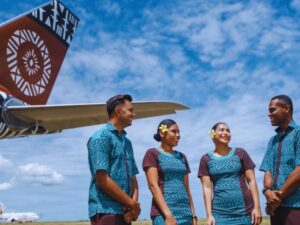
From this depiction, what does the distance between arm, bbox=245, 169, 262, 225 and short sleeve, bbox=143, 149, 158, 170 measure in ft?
3.52

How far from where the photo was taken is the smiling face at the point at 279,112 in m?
4.82

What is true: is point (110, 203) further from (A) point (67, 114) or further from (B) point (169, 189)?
(A) point (67, 114)

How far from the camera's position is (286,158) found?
4.66 metres

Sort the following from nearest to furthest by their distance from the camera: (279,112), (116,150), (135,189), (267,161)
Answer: (116,150) < (135,189) < (279,112) < (267,161)

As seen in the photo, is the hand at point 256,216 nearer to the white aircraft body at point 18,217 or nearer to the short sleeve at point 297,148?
the short sleeve at point 297,148

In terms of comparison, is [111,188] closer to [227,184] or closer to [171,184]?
[171,184]

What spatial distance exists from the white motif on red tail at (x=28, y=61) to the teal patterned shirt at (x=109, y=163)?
9592 mm

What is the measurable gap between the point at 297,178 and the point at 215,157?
1.26 m


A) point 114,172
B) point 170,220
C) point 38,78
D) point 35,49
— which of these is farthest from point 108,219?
point 35,49

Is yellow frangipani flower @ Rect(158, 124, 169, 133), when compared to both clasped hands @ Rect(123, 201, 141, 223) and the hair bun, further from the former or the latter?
clasped hands @ Rect(123, 201, 141, 223)

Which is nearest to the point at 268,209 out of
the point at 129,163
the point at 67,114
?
the point at 129,163

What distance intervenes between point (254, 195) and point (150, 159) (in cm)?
123

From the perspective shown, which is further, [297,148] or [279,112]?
[279,112]

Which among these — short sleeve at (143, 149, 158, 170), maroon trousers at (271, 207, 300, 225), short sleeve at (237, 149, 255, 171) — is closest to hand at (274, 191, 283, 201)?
maroon trousers at (271, 207, 300, 225)
